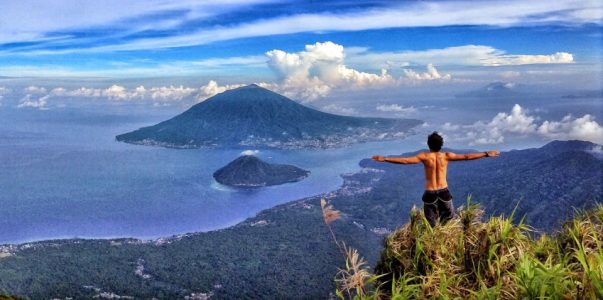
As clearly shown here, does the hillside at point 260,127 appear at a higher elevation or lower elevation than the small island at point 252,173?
higher

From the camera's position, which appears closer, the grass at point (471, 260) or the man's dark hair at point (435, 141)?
the grass at point (471, 260)

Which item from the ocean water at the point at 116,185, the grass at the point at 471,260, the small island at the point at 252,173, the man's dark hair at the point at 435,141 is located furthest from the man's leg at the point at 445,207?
the small island at the point at 252,173

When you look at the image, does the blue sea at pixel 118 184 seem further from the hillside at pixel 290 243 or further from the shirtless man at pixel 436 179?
the shirtless man at pixel 436 179

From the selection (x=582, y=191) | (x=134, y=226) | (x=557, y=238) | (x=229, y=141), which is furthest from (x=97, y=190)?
(x=557, y=238)

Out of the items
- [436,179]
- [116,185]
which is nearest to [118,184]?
[116,185]

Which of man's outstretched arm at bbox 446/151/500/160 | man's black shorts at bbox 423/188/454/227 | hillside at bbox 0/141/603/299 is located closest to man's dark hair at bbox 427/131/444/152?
man's outstretched arm at bbox 446/151/500/160

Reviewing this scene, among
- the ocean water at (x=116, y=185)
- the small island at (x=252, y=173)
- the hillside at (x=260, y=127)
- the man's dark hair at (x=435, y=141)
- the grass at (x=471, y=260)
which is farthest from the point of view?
the hillside at (x=260, y=127)

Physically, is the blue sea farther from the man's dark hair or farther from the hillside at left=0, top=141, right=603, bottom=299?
the man's dark hair
